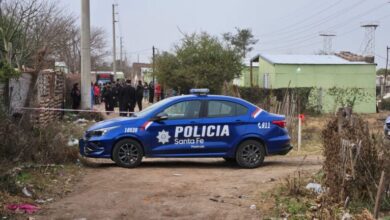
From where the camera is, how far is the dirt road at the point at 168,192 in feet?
24.9

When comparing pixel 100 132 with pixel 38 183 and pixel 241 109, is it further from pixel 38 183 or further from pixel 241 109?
pixel 241 109

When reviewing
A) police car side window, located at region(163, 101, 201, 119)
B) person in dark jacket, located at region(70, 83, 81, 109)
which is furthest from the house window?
police car side window, located at region(163, 101, 201, 119)

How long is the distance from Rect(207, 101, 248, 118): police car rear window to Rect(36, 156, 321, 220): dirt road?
1170mm

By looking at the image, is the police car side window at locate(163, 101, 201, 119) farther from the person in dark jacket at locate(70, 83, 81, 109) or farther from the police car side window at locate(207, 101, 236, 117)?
the person in dark jacket at locate(70, 83, 81, 109)

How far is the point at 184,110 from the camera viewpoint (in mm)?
12445

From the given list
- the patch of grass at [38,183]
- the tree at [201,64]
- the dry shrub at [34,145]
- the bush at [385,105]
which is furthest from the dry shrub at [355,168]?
the bush at [385,105]

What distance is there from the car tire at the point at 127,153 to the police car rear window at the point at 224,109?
168cm

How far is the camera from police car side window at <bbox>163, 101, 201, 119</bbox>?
1237 centimetres

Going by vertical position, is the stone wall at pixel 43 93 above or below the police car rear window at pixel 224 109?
above

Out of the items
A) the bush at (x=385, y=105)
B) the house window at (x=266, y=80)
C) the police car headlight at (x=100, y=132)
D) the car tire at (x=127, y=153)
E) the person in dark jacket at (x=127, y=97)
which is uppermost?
the house window at (x=266, y=80)

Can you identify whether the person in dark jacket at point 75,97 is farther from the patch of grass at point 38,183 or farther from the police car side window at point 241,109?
the police car side window at point 241,109

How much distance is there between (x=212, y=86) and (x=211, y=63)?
4.75 feet

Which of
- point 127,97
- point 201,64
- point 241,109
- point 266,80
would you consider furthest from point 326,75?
point 241,109

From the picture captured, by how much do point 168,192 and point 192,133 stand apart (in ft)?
11.2
